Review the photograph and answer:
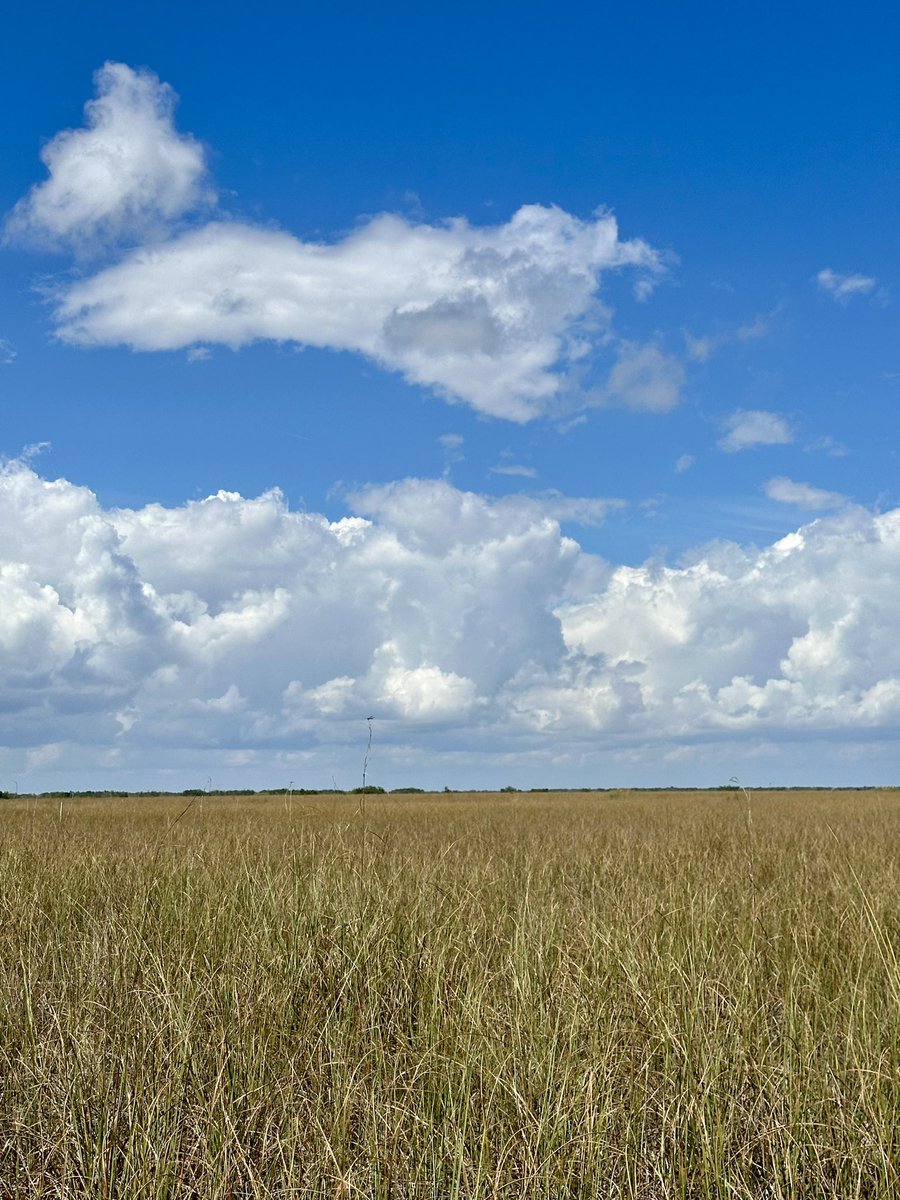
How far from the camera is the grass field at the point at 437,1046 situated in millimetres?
3312

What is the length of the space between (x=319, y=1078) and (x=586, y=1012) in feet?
3.87

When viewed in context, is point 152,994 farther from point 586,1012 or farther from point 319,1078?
point 586,1012

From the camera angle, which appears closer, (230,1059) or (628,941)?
(230,1059)

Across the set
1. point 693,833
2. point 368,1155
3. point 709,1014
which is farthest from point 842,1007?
point 693,833

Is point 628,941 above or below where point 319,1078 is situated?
above

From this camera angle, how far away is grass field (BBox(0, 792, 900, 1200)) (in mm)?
3312

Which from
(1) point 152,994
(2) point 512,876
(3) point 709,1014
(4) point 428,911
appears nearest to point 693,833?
(2) point 512,876

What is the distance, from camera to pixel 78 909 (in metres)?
7.12

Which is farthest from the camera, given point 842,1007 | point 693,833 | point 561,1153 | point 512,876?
point 693,833

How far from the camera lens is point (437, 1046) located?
427cm

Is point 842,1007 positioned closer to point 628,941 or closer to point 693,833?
point 628,941

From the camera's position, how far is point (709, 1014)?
179 inches

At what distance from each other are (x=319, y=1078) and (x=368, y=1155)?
84 cm

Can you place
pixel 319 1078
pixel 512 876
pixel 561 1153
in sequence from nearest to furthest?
pixel 561 1153 < pixel 319 1078 < pixel 512 876
